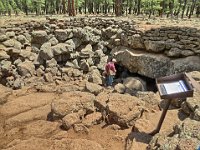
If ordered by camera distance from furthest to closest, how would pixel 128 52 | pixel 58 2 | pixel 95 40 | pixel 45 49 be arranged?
1. pixel 58 2
2. pixel 95 40
3. pixel 45 49
4. pixel 128 52

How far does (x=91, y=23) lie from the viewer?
1723cm

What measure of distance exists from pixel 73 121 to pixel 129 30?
8.17 metres

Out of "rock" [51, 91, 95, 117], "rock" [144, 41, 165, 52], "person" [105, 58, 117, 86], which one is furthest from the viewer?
"person" [105, 58, 117, 86]

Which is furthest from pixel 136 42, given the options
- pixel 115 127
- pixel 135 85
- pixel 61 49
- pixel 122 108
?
pixel 115 127

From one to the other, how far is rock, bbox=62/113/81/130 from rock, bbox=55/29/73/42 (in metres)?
8.95

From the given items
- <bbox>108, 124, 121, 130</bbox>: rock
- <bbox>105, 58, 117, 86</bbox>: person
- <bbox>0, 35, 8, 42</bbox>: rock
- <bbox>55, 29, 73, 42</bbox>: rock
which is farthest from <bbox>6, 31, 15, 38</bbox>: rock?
<bbox>108, 124, 121, 130</bbox>: rock

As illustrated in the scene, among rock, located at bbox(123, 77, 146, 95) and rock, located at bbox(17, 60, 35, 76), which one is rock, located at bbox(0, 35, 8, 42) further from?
rock, located at bbox(123, 77, 146, 95)

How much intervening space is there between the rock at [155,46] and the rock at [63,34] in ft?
17.4

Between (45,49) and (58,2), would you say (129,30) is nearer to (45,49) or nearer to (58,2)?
(45,49)

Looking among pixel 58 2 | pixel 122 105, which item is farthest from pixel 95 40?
pixel 58 2

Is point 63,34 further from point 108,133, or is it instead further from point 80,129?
point 108,133

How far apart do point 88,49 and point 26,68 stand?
3.99 m

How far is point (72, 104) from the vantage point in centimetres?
834

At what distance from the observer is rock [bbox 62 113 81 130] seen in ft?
25.4
